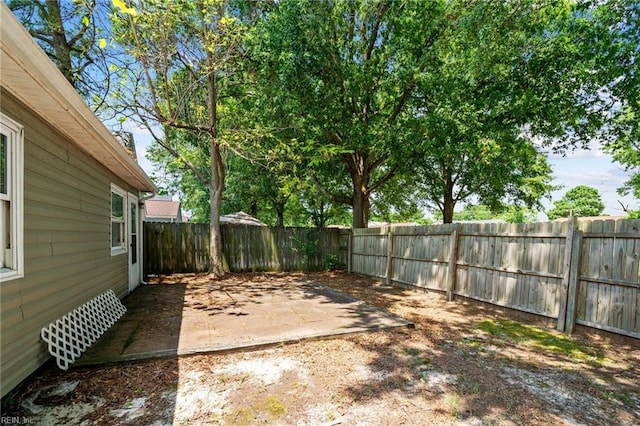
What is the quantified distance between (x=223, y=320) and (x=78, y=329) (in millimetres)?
1696

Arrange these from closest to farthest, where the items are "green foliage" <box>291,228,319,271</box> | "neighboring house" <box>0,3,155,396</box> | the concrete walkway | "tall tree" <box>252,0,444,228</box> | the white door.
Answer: "neighboring house" <box>0,3,155,396</box> < the concrete walkway < the white door < "tall tree" <box>252,0,444,228</box> < "green foliage" <box>291,228,319,271</box>

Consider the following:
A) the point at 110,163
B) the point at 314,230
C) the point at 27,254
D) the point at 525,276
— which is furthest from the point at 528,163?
the point at 27,254

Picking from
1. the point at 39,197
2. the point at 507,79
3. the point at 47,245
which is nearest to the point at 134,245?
the point at 47,245

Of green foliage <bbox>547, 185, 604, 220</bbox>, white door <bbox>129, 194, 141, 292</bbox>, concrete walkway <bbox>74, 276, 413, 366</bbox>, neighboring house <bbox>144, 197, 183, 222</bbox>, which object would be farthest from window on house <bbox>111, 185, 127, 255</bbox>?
green foliage <bbox>547, 185, 604, 220</bbox>

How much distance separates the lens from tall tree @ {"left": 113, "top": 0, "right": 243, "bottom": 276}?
574 centimetres

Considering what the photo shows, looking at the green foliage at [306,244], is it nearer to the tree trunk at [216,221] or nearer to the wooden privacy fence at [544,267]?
the tree trunk at [216,221]

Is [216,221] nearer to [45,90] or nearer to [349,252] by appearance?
[349,252]

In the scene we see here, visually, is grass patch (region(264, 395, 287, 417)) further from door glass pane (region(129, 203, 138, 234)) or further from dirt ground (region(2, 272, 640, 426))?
door glass pane (region(129, 203, 138, 234))

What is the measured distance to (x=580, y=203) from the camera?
42.7 m

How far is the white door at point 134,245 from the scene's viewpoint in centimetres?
671

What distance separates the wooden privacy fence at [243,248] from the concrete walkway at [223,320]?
1945 millimetres

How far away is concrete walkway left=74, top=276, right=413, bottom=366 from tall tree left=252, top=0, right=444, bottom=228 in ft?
12.1

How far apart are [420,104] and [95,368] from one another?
9.04 meters

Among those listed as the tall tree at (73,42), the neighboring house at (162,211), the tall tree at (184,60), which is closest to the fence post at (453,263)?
the tall tree at (184,60)
